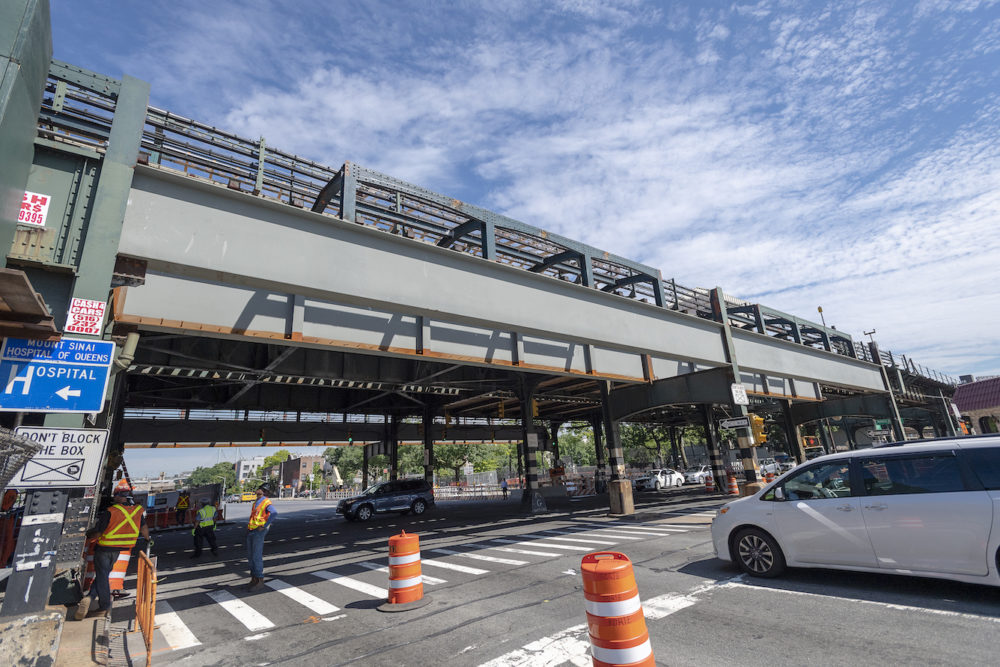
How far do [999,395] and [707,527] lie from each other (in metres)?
57.5

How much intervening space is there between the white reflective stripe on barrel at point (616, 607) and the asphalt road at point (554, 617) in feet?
4.54

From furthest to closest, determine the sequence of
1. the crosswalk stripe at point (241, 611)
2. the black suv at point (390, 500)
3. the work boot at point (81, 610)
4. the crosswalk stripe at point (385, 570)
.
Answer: the black suv at point (390, 500) → the crosswalk stripe at point (385, 570) → the work boot at point (81, 610) → the crosswalk stripe at point (241, 611)

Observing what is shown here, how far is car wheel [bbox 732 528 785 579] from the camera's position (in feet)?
21.4

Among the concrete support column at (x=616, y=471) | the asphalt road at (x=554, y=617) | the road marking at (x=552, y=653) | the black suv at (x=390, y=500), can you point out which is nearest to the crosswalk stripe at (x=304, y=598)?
the asphalt road at (x=554, y=617)

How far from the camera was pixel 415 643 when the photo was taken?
507 centimetres

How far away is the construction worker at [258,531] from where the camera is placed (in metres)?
8.00

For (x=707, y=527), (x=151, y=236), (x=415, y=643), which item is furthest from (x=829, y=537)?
(x=151, y=236)

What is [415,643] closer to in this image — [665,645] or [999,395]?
[665,645]

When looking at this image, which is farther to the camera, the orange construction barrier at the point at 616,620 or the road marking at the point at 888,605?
the road marking at the point at 888,605

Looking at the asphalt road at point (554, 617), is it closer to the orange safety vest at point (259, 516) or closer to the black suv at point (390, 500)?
the orange safety vest at point (259, 516)

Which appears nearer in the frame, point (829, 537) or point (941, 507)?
point (941, 507)

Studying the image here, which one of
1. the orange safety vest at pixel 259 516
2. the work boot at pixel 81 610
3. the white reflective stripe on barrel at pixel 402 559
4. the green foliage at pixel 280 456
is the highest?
the green foliage at pixel 280 456

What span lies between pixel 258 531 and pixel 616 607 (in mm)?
6964

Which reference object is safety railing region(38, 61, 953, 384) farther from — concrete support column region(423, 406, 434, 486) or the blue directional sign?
concrete support column region(423, 406, 434, 486)
